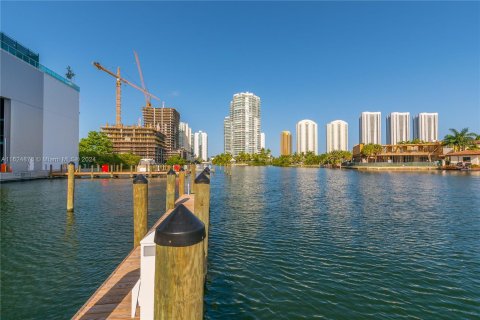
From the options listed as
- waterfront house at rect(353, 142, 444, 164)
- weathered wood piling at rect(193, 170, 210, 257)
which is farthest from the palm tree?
weathered wood piling at rect(193, 170, 210, 257)

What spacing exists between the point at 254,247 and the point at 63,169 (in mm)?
59758

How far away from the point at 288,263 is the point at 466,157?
104 meters

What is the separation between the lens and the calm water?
7297 millimetres

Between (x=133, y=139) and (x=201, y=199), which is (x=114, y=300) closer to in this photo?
(x=201, y=199)

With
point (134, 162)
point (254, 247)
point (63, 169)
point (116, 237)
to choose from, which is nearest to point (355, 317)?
point (254, 247)

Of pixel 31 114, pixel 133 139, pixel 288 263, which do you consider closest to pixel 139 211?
pixel 288 263

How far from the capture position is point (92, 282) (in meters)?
8.52

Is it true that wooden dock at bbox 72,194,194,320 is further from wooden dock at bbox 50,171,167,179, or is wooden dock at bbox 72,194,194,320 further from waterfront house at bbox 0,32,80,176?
wooden dock at bbox 50,171,167,179

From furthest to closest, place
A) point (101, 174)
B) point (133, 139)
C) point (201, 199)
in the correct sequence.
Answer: point (133, 139) < point (101, 174) < point (201, 199)

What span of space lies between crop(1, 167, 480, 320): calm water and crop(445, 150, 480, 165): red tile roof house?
85342 mm

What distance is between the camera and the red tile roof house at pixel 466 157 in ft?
267

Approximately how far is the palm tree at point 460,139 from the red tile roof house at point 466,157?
→ 277 inches

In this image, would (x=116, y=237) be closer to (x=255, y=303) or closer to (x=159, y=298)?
(x=255, y=303)

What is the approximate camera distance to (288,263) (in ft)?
33.6
